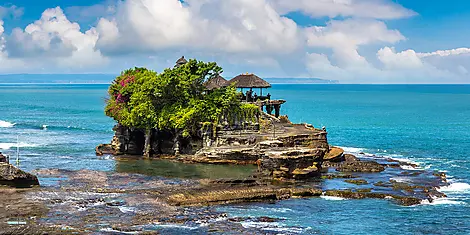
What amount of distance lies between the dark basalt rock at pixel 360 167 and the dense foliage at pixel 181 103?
13.0 metres

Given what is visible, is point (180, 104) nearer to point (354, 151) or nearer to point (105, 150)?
point (105, 150)

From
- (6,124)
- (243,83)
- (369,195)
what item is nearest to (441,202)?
(369,195)

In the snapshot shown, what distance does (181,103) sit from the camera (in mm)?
69312

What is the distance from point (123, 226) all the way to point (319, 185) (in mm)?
21132

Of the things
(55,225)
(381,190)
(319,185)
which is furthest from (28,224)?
(381,190)

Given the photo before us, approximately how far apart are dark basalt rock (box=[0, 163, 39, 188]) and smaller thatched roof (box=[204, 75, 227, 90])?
1092 inches

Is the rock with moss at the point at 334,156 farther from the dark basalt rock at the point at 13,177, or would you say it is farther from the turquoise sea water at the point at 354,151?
the dark basalt rock at the point at 13,177

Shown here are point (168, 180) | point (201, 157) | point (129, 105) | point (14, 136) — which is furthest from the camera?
point (14, 136)

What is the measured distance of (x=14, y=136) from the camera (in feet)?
299

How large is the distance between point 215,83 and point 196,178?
1982 cm

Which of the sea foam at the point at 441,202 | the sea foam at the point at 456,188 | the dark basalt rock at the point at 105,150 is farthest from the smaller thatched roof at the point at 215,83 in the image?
the sea foam at the point at 441,202

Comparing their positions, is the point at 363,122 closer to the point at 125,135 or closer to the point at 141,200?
the point at 125,135

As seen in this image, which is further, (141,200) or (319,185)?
(319,185)

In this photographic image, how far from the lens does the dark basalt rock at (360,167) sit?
60775mm
